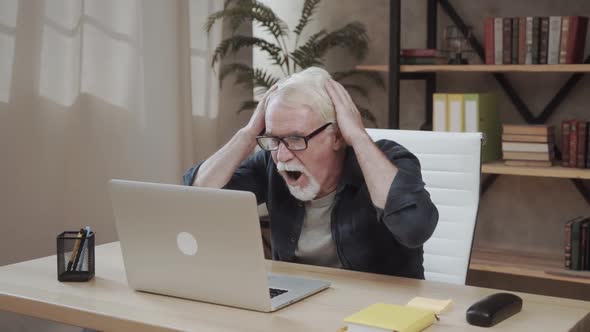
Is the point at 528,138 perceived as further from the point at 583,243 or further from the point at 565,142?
the point at 583,243

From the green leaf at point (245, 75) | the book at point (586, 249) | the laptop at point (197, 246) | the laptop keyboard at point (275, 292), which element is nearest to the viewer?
the laptop at point (197, 246)

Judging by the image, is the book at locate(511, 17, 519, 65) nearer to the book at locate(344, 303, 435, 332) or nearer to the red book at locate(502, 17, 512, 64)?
the red book at locate(502, 17, 512, 64)

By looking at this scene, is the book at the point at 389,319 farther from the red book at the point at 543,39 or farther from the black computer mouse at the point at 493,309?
the red book at the point at 543,39

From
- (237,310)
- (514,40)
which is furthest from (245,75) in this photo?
(237,310)

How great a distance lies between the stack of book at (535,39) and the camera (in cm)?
329

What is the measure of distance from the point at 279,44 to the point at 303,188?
2.15 m

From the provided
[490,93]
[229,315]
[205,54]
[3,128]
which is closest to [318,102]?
[229,315]

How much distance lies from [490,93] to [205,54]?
1.30 metres

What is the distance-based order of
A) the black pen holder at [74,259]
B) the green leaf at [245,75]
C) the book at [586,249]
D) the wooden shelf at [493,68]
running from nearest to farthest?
1. the black pen holder at [74,259]
2. the wooden shelf at [493,68]
3. the book at [586,249]
4. the green leaf at [245,75]

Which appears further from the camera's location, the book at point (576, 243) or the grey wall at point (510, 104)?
the grey wall at point (510, 104)

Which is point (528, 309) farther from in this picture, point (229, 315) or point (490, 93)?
point (490, 93)

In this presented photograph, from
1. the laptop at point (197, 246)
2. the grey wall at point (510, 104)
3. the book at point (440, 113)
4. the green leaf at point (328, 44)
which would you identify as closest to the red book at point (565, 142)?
the grey wall at point (510, 104)

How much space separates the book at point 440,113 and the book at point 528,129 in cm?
24

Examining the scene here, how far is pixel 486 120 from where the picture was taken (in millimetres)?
3506
